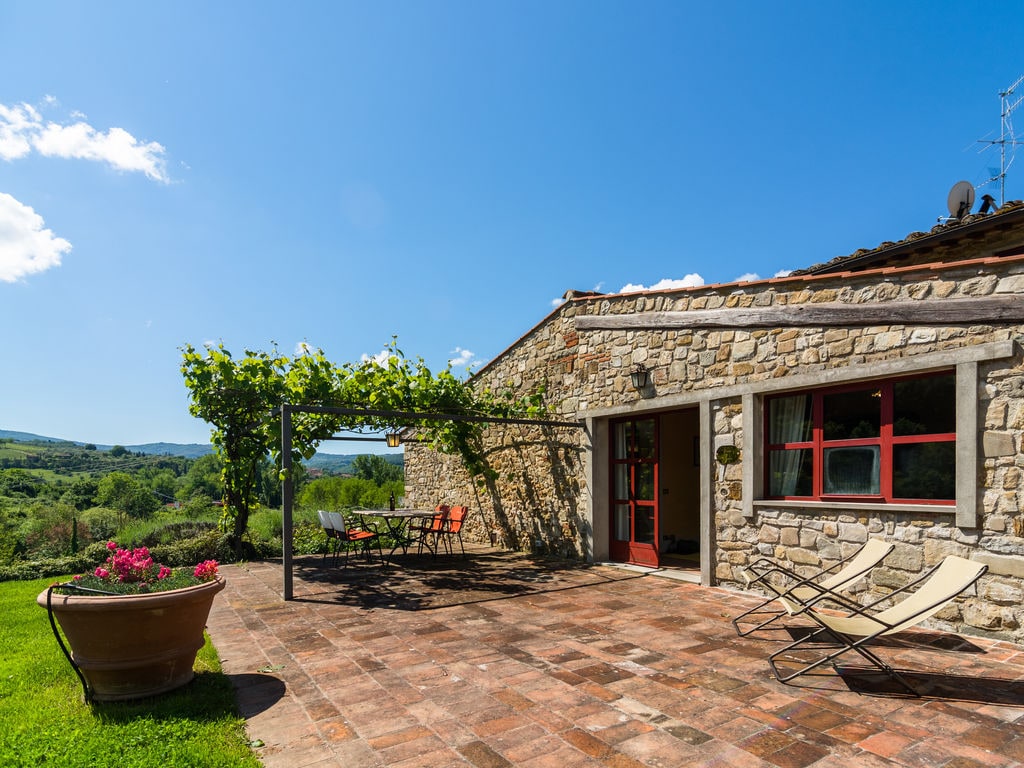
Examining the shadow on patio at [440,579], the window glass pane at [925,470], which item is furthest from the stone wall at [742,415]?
the shadow on patio at [440,579]

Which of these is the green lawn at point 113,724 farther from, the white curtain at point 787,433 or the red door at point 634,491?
the red door at point 634,491

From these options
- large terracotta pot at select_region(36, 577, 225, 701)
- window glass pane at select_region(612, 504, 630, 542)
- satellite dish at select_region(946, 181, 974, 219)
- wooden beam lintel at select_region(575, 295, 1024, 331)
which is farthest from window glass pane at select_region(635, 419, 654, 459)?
large terracotta pot at select_region(36, 577, 225, 701)

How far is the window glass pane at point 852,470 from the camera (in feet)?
16.8

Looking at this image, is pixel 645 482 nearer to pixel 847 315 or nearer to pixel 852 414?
pixel 852 414

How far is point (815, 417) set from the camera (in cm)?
562

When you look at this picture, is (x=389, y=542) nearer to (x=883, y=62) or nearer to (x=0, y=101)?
(x=0, y=101)

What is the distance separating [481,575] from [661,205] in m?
6.58

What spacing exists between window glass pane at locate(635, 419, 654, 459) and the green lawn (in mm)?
5532

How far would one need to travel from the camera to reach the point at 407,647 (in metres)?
4.39

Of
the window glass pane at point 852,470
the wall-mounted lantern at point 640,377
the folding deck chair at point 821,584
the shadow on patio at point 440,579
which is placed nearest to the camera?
the folding deck chair at point 821,584

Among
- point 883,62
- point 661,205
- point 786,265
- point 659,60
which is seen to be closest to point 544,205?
point 661,205

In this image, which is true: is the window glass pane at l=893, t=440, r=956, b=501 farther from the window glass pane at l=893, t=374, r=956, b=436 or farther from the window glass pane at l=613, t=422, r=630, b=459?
the window glass pane at l=613, t=422, r=630, b=459

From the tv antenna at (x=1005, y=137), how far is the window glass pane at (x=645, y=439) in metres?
5.61

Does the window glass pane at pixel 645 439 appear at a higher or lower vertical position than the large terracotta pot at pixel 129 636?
higher
